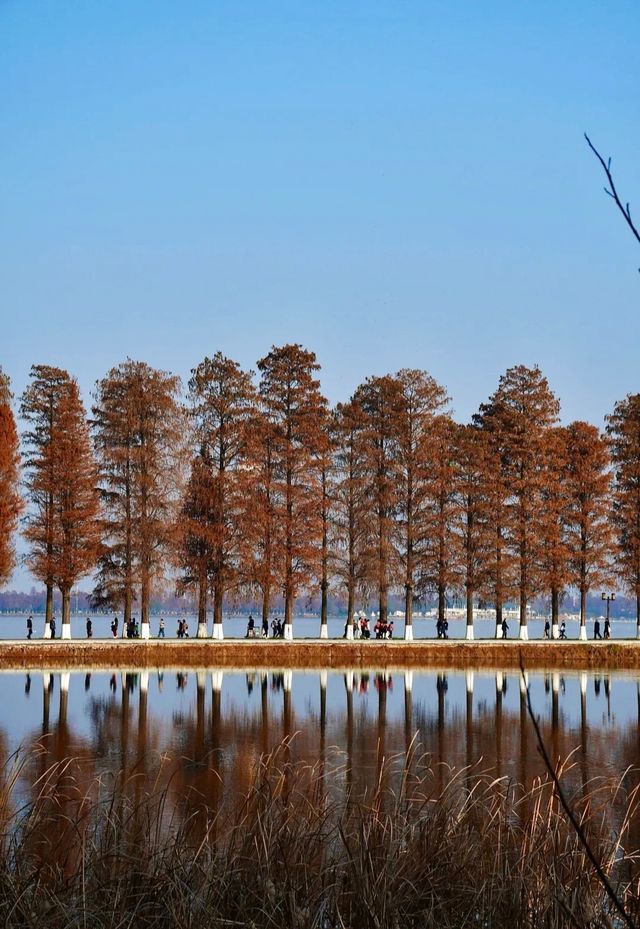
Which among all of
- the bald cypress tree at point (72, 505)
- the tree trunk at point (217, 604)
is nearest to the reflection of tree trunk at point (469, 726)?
the tree trunk at point (217, 604)

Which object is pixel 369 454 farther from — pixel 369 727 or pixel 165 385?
pixel 369 727

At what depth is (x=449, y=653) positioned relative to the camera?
54.0m

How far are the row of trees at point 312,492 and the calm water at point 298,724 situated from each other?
1044 cm

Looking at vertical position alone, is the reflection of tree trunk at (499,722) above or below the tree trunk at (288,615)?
below

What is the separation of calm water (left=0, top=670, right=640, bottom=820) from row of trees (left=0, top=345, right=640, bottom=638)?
10.4 m

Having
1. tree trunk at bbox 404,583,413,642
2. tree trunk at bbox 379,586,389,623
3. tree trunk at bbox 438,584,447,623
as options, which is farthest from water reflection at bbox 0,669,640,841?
tree trunk at bbox 438,584,447,623

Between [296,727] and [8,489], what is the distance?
25.9 metres

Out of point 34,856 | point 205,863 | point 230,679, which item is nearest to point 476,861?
point 205,863

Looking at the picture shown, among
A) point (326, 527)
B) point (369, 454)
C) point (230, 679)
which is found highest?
point (369, 454)

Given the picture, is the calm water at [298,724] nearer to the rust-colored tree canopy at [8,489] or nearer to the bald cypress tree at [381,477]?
the rust-colored tree canopy at [8,489]

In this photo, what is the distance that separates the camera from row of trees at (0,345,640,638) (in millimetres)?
56125

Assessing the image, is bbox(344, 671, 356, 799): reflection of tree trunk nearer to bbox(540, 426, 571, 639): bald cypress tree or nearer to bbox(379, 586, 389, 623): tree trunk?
bbox(379, 586, 389, 623): tree trunk

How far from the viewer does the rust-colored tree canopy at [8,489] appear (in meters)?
50.2

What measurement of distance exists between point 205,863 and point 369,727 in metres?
20.3
